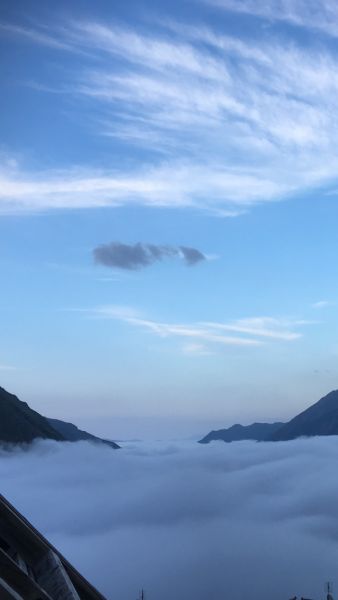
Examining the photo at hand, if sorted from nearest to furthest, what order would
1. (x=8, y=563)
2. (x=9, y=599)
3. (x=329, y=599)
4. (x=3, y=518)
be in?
1. (x=9, y=599)
2. (x=8, y=563)
3. (x=3, y=518)
4. (x=329, y=599)

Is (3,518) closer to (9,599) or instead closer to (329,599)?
(9,599)

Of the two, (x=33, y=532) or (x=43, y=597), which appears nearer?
(x=43, y=597)

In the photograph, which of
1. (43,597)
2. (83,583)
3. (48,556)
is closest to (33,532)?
(48,556)

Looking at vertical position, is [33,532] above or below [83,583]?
above

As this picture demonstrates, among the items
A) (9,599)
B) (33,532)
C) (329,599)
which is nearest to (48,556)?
(33,532)

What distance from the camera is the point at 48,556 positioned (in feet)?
28.7

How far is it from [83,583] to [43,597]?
2.79m

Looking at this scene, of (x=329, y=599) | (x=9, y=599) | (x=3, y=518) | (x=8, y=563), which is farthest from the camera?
(x=329, y=599)

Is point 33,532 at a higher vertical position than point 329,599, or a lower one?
higher

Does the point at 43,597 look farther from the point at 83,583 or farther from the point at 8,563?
the point at 83,583

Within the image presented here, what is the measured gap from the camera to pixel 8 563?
6.29 m

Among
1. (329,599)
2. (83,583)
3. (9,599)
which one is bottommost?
(329,599)

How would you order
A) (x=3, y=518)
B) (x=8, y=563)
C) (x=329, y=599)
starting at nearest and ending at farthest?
(x=8, y=563)
(x=3, y=518)
(x=329, y=599)

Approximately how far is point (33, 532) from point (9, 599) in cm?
328
